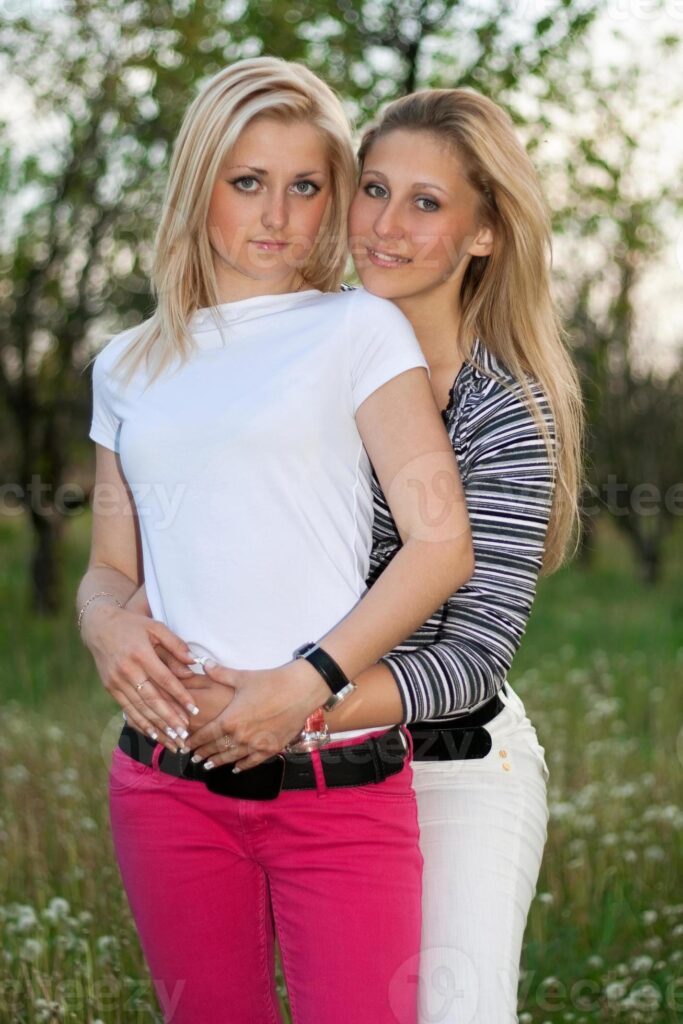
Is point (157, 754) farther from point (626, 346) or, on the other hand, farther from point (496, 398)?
point (626, 346)

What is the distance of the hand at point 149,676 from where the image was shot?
2098mm

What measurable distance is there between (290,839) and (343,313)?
A: 3.16 feet

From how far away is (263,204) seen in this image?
2367mm

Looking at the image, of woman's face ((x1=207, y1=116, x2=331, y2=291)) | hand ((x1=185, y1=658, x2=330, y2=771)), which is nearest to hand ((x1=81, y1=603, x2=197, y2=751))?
hand ((x1=185, y1=658, x2=330, y2=771))

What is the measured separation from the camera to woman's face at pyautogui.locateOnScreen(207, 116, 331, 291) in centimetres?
237

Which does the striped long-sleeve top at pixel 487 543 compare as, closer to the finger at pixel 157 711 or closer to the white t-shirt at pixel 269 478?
the white t-shirt at pixel 269 478

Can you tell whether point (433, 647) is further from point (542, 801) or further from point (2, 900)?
point (2, 900)

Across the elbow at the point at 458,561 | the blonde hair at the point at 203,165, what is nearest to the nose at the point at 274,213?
the blonde hair at the point at 203,165

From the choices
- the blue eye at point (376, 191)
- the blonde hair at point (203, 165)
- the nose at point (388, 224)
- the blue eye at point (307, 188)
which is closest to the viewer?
the blonde hair at point (203, 165)

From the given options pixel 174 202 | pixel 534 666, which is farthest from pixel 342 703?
pixel 534 666

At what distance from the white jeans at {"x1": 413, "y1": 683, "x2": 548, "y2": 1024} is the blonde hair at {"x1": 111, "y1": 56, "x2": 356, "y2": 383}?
3.39 ft

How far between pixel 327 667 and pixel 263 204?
967 mm

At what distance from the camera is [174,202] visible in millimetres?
2447

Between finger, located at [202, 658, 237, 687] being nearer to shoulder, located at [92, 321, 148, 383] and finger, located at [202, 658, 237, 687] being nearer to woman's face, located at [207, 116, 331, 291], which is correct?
shoulder, located at [92, 321, 148, 383]
